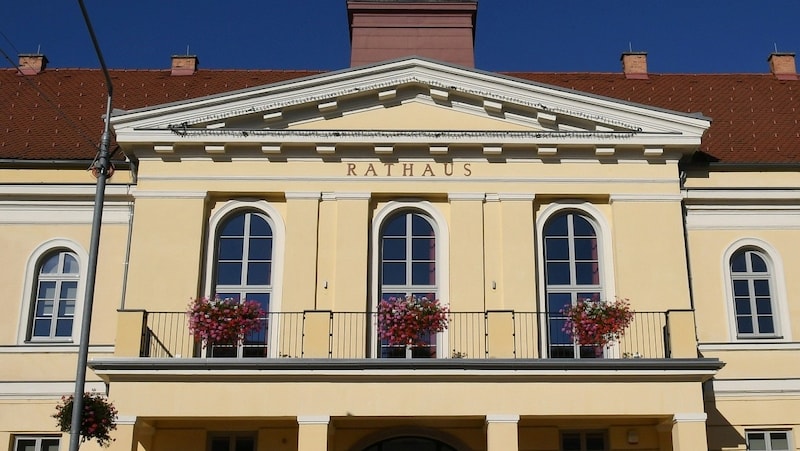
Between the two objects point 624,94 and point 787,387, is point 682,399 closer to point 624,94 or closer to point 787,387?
point 787,387

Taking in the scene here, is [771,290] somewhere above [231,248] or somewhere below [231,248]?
below

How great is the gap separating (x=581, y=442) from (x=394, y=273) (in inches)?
178

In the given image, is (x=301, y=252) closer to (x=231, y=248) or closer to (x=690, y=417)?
(x=231, y=248)

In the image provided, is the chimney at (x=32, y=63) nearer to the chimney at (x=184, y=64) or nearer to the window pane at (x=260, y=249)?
the chimney at (x=184, y=64)

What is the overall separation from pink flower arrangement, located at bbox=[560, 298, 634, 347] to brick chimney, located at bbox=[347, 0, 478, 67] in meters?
9.03

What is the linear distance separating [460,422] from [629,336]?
333 centimetres

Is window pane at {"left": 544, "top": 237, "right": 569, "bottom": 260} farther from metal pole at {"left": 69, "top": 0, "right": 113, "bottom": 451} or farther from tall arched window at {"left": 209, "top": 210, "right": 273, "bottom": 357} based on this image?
metal pole at {"left": 69, "top": 0, "right": 113, "bottom": 451}

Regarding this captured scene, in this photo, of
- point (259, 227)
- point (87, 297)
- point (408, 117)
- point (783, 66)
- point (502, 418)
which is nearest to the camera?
point (87, 297)

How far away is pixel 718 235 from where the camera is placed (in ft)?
66.9

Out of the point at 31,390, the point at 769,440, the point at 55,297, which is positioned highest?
the point at 55,297

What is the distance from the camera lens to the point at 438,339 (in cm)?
1877

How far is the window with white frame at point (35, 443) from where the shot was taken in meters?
18.9

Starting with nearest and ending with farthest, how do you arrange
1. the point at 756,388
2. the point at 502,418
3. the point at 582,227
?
1. the point at 502,418
2. the point at 756,388
3. the point at 582,227

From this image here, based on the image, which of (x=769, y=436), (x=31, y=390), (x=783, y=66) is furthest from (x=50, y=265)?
(x=783, y=66)
